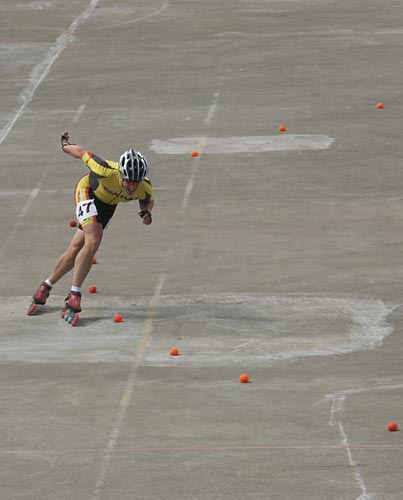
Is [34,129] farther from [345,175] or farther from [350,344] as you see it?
[350,344]

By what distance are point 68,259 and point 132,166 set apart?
1367mm

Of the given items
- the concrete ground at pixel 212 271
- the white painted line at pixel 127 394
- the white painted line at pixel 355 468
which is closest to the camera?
the white painted line at pixel 355 468

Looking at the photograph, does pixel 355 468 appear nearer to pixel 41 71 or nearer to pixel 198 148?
pixel 198 148

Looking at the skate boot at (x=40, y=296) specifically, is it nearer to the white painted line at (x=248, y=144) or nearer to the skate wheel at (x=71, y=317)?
the skate wheel at (x=71, y=317)

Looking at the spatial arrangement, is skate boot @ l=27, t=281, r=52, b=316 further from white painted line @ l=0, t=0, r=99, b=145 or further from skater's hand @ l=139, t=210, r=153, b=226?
white painted line @ l=0, t=0, r=99, b=145

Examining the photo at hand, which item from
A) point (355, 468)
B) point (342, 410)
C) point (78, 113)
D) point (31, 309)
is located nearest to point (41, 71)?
point (78, 113)

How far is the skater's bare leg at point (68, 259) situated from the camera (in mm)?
A: 15094

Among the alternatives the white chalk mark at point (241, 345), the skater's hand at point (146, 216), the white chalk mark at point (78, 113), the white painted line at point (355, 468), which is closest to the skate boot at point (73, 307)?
the skater's hand at point (146, 216)

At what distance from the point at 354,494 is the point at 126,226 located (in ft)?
30.3

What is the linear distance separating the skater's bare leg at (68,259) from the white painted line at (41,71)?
8877mm

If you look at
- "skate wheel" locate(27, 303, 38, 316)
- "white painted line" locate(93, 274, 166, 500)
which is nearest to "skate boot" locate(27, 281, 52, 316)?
"skate wheel" locate(27, 303, 38, 316)

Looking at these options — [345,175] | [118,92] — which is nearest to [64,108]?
[118,92]

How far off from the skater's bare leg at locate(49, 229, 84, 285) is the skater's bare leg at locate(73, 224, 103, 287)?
0.72 feet

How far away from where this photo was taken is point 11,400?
12.3 m
